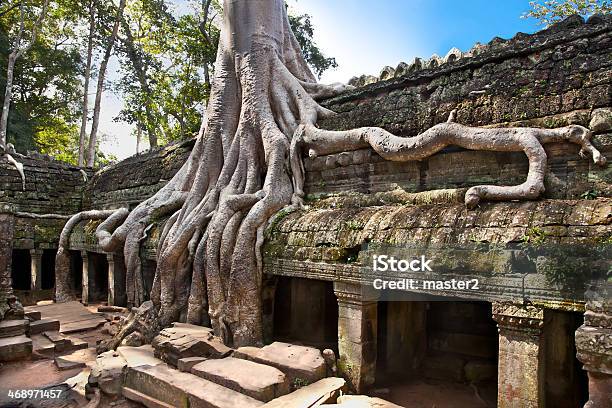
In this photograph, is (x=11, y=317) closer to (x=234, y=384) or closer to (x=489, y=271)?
(x=234, y=384)

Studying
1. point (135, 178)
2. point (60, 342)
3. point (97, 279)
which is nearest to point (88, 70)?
point (135, 178)

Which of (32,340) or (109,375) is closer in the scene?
(109,375)

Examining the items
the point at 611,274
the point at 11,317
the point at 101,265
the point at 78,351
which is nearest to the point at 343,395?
the point at 611,274

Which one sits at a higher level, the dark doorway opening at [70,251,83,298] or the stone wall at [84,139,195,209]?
the stone wall at [84,139,195,209]

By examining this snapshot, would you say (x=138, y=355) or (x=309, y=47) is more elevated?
→ (x=309, y=47)

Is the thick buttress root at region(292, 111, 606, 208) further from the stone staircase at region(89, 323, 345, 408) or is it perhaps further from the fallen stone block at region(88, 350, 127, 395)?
the fallen stone block at region(88, 350, 127, 395)

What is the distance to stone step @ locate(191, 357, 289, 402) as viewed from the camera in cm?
412

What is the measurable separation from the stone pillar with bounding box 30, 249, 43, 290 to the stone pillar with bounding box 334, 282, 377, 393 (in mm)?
10774

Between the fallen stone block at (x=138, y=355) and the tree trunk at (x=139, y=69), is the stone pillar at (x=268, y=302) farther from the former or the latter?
the tree trunk at (x=139, y=69)

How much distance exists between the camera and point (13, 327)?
7066mm

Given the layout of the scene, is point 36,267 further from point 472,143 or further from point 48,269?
point 472,143

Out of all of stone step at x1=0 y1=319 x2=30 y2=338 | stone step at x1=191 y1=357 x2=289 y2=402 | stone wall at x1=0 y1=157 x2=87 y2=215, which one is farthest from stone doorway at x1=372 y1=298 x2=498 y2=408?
stone wall at x1=0 y1=157 x2=87 y2=215

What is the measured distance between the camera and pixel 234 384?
427 centimetres

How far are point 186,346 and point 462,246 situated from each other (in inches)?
139
